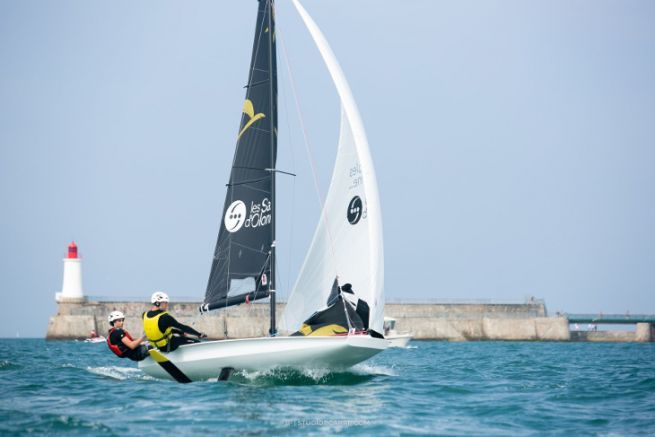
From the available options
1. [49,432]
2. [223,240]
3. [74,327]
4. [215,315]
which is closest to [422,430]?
[49,432]

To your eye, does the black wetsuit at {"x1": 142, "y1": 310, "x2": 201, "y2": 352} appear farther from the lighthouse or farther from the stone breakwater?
the lighthouse

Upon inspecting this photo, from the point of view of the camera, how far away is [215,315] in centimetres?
5200

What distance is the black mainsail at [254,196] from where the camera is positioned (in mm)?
17656

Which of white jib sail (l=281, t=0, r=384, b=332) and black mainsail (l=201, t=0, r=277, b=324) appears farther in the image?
black mainsail (l=201, t=0, r=277, b=324)

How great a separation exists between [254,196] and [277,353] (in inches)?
159

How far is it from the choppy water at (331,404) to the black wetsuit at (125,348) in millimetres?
562

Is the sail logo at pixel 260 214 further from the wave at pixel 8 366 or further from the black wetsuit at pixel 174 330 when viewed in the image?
the wave at pixel 8 366

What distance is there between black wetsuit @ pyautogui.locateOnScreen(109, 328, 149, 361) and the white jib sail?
2791 mm

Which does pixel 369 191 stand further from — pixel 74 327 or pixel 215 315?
pixel 74 327

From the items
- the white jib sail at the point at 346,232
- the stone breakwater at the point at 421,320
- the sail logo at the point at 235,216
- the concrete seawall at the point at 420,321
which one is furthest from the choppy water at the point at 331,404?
the concrete seawall at the point at 420,321

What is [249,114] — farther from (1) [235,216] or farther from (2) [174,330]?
(2) [174,330]

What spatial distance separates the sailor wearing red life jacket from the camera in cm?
1653

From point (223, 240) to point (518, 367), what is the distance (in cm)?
941

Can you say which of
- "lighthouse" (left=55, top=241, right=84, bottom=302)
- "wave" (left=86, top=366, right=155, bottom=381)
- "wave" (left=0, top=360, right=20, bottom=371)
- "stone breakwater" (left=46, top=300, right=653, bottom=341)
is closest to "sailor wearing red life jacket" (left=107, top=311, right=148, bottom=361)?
"wave" (left=86, top=366, right=155, bottom=381)
